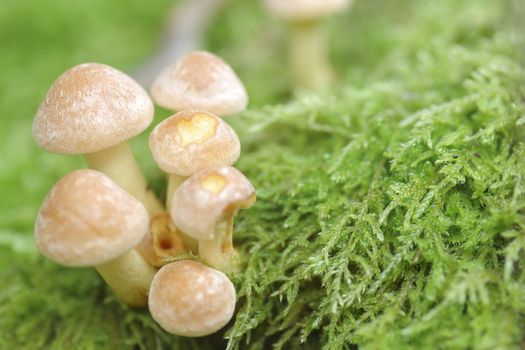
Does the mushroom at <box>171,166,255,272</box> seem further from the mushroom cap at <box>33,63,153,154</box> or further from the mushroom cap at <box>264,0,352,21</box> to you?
the mushroom cap at <box>264,0,352,21</box>

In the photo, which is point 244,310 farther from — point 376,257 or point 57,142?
point 57,142

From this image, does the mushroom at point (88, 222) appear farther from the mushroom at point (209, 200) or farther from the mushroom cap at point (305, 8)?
the mushroom cap at point (305, 8)

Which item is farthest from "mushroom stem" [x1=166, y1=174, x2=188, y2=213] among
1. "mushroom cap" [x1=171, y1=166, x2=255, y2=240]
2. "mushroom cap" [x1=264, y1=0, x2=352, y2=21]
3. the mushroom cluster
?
"mushroom cap" [x1=264, y1=0, x2=352, y2=21]

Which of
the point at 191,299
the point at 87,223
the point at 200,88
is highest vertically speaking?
the point at 200,88

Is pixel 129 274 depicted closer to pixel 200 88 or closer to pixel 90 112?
pixel 90 112

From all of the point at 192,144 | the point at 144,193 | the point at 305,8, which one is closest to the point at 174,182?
the point at 144,193

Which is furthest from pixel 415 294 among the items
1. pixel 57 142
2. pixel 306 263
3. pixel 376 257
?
pixel 57 142

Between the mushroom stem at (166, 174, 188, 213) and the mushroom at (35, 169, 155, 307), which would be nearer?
the mushroom at (35, 169, 155, 307)

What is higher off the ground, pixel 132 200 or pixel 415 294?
pixel 132 200
